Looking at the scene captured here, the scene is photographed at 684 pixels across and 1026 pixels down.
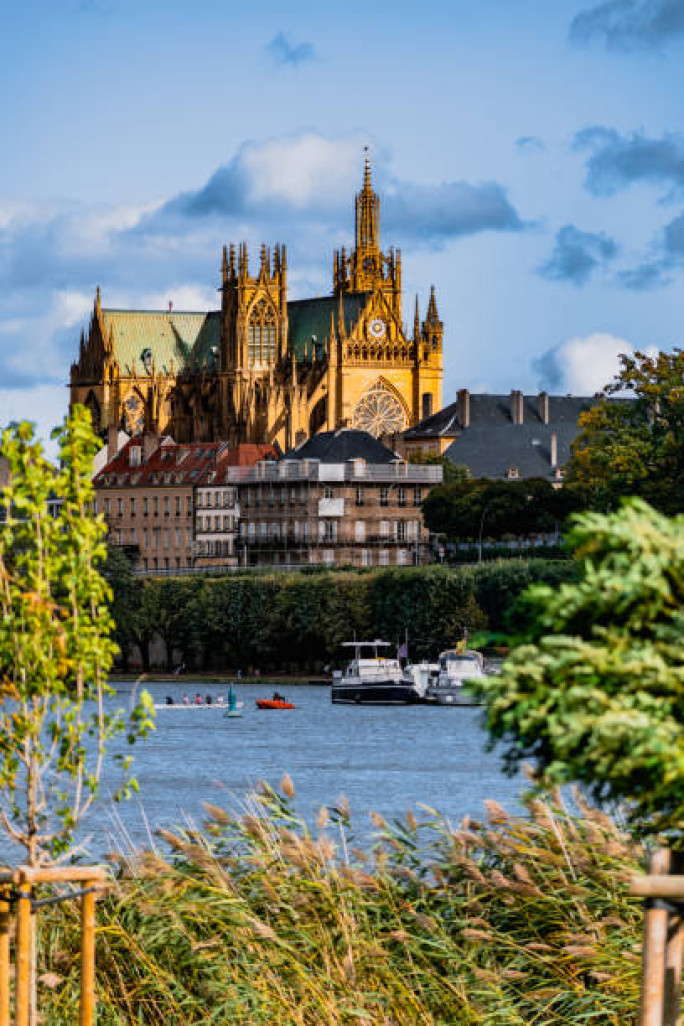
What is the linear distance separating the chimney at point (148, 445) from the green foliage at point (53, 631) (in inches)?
6054

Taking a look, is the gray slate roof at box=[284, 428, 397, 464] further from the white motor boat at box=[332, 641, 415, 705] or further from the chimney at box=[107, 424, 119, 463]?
the white motor boat at box=[332, 641, 415, 705]

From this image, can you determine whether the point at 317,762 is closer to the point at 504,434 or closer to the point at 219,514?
the point at 219,514

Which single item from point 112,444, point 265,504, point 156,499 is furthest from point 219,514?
point 112,444

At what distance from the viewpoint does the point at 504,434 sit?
170m

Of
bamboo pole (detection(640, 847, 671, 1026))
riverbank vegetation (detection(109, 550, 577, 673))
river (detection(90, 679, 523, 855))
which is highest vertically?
riverbank vegetation (detection(109, 550, 577, 673))

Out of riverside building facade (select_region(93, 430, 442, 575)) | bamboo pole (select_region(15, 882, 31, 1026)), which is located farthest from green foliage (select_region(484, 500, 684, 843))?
riverside building facade (select_region(93, 430, 442, 575))

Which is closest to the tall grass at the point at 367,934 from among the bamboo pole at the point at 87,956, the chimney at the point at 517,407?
the bamboo pole at the point at 87,956

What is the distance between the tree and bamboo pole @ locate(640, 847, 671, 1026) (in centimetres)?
5883

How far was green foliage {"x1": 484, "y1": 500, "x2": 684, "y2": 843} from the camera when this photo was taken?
760 centimetres

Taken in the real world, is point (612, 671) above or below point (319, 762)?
above

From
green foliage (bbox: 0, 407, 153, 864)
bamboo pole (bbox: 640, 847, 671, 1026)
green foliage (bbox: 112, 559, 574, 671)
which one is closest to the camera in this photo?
bamboo pole (bbox: 640, 847, 671, 1026)

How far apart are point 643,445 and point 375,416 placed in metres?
129

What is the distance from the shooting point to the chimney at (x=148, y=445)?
543 feet

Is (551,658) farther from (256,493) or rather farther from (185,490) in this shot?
(185,490)
